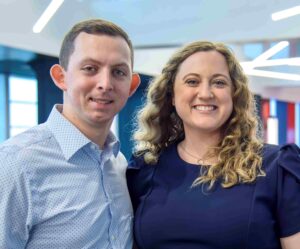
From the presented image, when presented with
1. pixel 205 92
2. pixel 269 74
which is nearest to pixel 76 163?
pixel 205 92

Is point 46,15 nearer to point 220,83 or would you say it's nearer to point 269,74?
point 220,83

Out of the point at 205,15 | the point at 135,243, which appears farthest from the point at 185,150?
the point at 205,15

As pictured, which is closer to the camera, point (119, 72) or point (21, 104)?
point (119, 72)

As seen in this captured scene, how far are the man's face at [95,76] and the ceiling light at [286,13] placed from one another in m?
2.75

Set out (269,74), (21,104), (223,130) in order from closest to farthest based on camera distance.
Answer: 1. (223,130)
2. (21,104)
3. (269,74)

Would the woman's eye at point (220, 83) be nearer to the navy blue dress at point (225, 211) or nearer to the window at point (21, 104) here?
the navy blue dress at point (225, 211)

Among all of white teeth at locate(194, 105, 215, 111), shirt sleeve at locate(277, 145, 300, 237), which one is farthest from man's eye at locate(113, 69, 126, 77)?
shirt sleeve at locate(277, 145, 300, 237)

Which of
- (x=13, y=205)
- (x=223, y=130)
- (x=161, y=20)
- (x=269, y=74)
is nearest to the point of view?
(x=13, y=205)

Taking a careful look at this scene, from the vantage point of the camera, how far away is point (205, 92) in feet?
5.86

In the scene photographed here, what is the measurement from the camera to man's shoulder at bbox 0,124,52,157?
4.74 ft

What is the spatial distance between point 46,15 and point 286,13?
2508 mm

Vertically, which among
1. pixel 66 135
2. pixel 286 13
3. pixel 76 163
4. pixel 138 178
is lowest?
pixel 138 178

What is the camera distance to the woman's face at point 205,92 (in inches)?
71.2

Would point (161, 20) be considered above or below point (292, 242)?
above
